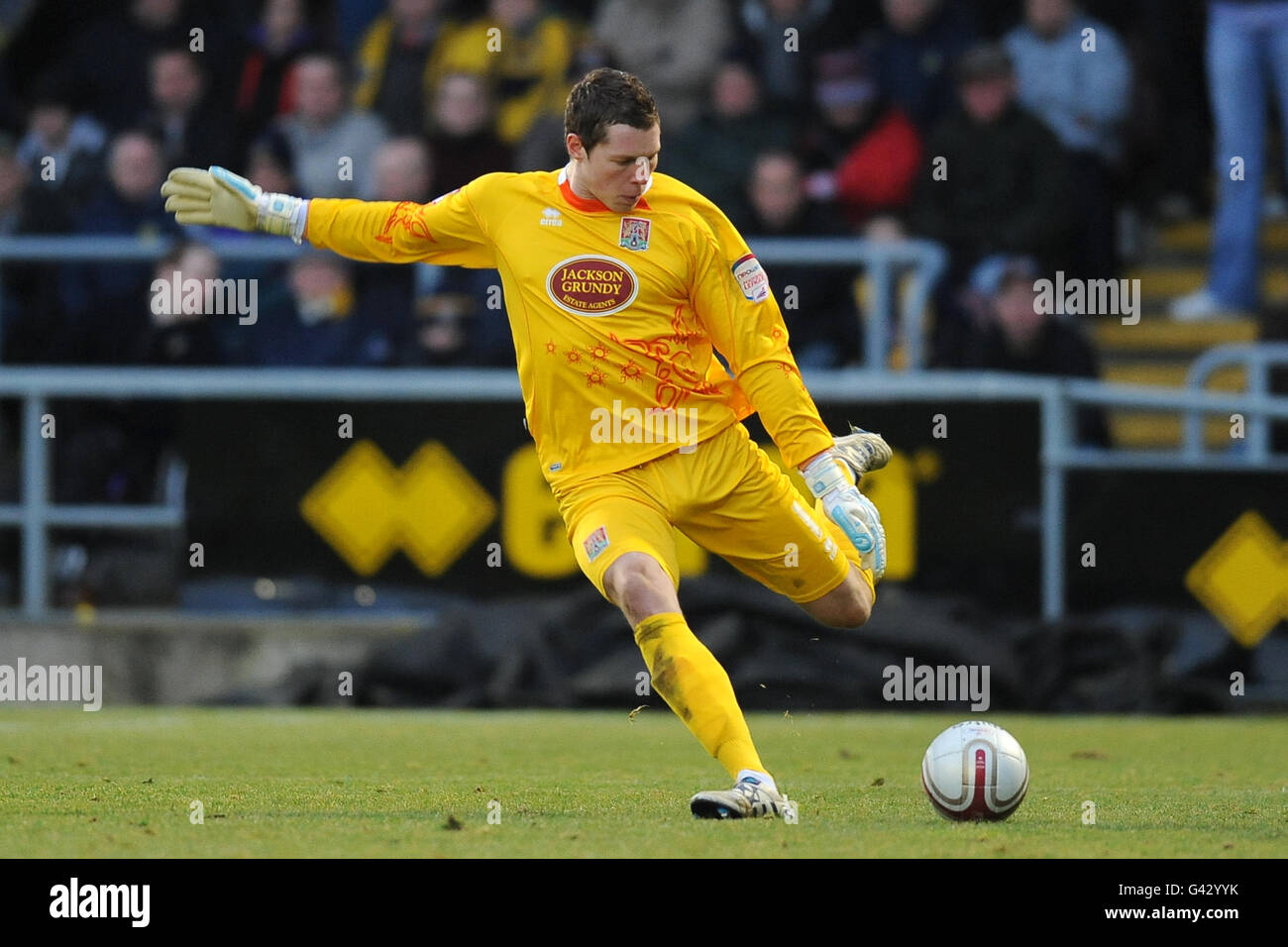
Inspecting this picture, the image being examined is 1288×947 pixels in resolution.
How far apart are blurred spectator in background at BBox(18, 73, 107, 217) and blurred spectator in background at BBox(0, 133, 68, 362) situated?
82mm

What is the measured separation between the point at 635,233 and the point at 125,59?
9460 mm

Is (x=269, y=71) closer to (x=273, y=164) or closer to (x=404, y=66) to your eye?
(x=404, y=66)

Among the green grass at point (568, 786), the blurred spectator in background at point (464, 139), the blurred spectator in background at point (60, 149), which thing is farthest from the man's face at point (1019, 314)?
the blurred spectator in background at point (60, 149)

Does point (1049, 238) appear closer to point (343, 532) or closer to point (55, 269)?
point (343, 532)

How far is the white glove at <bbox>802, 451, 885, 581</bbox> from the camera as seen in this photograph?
21.8ft

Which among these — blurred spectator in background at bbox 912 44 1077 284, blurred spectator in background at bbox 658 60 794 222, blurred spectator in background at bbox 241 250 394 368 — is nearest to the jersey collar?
blurred spectator in background at bbox 241 250 394 368

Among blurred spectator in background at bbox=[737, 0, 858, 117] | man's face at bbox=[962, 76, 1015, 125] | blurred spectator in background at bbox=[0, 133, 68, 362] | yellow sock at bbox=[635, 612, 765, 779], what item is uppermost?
blurred spectator in background at bbox=[737, 0, 858, 117]

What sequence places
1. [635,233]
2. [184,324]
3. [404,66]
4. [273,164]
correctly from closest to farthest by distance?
[635,233] → [184,324] → [273,164] → [404,66]

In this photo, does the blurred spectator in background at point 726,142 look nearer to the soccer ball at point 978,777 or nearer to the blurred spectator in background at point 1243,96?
the blurred spectator in background at point 1243,96

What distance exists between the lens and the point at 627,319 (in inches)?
268

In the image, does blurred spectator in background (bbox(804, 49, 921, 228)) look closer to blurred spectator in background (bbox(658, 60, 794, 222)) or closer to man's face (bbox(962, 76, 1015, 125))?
blurred spectator in background (bbox(658, 60, 794, 222))

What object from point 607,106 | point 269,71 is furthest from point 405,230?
point 269,71

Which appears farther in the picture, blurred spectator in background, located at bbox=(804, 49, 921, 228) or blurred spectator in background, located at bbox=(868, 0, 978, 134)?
blurred spectator in background, located at bbox=(868, 0, 978, 134)

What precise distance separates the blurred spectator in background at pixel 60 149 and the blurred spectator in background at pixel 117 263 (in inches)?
4.5
